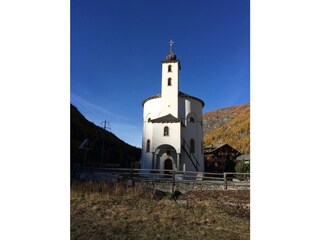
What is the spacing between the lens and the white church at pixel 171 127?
45.8 ft

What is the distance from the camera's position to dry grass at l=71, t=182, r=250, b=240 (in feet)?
10.1

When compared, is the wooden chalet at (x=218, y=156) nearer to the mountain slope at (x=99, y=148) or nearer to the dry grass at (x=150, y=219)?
the mountain slope at (x=99, y=148)

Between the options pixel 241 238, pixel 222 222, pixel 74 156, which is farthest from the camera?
pixel 74 156

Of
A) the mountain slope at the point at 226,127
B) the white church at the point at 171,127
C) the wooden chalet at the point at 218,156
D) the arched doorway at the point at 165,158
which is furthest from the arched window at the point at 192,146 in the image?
the mountain slope at the point at 226,127

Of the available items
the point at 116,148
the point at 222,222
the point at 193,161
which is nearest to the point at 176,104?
the point at 193,161

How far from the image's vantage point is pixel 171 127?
13.9 m

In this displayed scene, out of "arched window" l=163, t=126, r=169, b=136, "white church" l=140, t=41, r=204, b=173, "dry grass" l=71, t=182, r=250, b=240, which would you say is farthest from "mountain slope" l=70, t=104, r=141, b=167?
"dry grass" l=71, t=182, r=250, b=240

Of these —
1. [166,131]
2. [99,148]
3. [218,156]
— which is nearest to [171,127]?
[166,131]

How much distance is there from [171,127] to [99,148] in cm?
583
